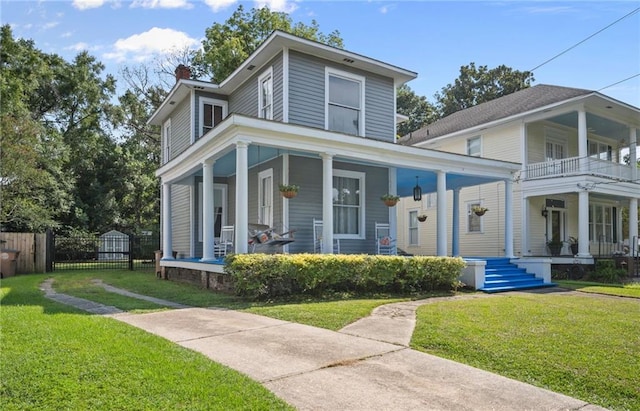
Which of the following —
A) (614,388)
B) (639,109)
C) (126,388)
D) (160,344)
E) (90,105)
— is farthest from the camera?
(90,105)

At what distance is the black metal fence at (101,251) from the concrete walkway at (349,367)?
43.5 feet

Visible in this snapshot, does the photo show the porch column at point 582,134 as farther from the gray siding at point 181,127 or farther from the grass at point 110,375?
the grass at point 110,375

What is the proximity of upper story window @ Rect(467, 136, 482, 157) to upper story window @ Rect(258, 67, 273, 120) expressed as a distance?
10.9 metres

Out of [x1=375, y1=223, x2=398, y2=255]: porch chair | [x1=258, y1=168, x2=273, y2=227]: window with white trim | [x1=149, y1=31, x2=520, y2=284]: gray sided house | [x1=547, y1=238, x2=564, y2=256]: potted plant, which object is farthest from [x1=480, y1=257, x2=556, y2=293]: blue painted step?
[x1=258, y1=168, x2=273, y2=227]: window with white trim

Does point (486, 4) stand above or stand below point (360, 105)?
above

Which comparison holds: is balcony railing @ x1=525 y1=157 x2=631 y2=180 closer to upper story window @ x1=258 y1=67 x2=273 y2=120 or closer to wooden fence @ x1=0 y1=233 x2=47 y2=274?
upper story window @ x1=258 y1=67 x2=273 y2=120

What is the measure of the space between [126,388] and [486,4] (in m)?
11.4

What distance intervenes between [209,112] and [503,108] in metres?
12.7

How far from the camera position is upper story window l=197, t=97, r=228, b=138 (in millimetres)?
15469

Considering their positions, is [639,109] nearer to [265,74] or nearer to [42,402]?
[265,74]

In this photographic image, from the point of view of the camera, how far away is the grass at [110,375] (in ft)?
10.7

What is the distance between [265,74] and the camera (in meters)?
13.2

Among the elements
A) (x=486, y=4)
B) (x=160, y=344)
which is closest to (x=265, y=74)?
(x=486, y=4)

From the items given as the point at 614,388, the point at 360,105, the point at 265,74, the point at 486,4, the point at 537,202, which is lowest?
the point at 614,388
